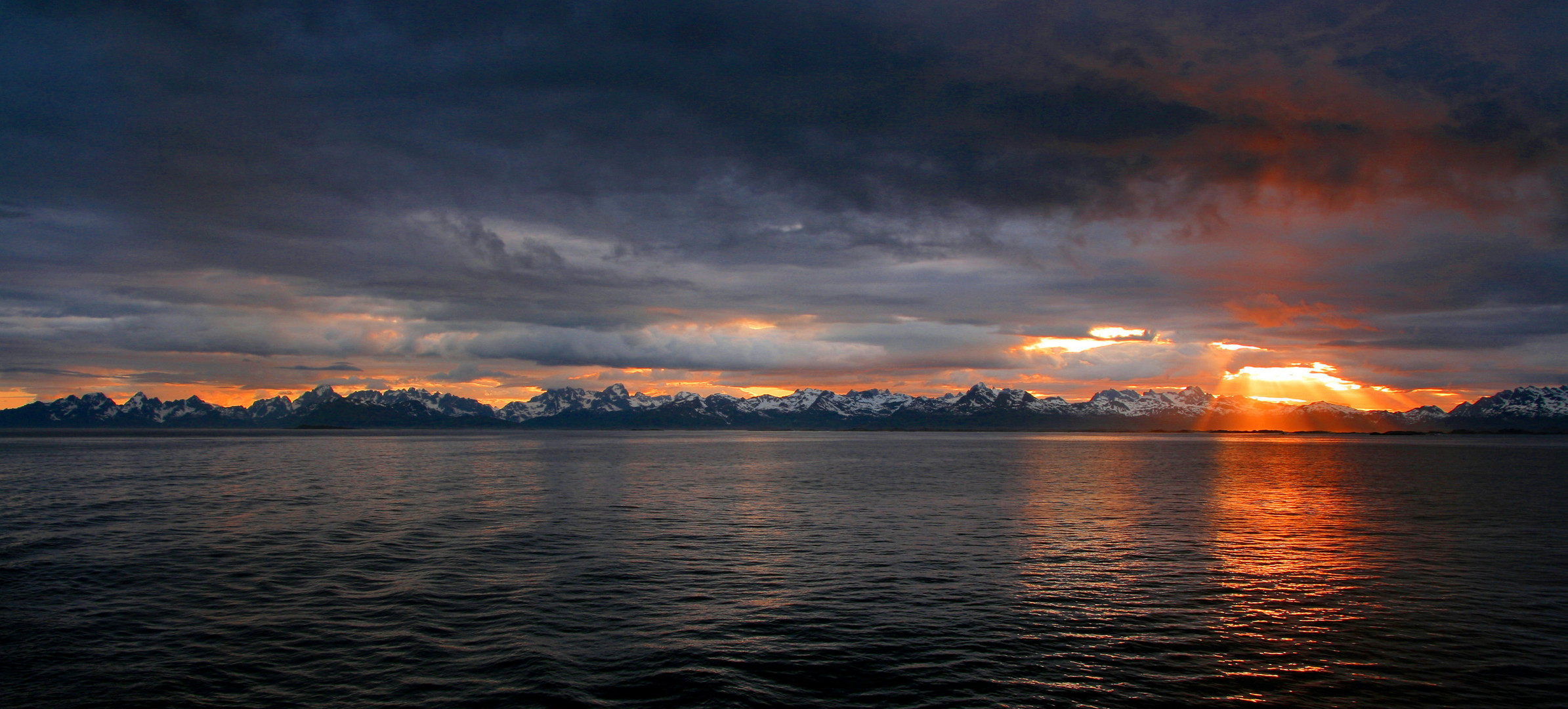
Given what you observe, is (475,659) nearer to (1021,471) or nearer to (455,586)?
(455,586)

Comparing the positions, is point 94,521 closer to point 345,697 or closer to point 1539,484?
point 345,697

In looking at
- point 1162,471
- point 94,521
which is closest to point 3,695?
point 94,521

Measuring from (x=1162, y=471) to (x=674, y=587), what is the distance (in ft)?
377

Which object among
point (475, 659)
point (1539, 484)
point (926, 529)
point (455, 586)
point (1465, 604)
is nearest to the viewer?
point (475, 659)

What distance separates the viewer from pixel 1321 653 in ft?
81.5


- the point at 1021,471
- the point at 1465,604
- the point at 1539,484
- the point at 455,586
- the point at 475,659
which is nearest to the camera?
the point at 475,659

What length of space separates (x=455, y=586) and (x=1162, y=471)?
120529 mm

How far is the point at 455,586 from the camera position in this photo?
111ft

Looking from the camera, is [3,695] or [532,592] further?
[532,592]

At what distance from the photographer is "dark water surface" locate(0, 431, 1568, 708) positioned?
21.9m

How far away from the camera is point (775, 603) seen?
3108 centimetres

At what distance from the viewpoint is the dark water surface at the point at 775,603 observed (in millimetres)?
21906

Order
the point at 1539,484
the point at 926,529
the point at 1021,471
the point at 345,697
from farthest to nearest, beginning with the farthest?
the point at 1021,471 → the point at 1539,484 → the point at 926,529 → the point at 345,697

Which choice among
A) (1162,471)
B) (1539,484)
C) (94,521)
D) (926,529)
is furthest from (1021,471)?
(94,521)
